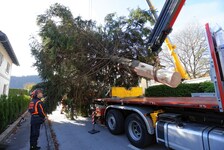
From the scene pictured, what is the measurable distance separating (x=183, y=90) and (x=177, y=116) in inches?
464

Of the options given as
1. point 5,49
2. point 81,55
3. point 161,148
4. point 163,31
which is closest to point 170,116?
point 161,148

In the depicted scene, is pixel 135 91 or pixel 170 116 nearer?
pixel 170 116

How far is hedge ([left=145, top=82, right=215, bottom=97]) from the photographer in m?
13.5

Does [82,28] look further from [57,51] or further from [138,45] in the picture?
[138,45]

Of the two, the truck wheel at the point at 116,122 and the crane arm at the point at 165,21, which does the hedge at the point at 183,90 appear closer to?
the crane arm at the point at 165,21

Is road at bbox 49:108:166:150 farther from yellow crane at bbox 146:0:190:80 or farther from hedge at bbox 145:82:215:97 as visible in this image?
hedge at bbox 145:82:215:97

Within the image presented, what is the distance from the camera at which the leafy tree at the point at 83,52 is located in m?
7.35

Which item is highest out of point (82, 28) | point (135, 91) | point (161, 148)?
Answer: point (82, 28)

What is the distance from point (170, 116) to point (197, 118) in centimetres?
57

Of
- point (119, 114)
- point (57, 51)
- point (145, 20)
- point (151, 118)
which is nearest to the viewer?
point (151, 118)

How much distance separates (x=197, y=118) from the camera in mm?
3846

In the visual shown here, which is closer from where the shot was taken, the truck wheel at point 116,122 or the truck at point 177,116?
the truck at point 177,116

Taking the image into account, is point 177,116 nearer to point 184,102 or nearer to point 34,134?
point 184,102

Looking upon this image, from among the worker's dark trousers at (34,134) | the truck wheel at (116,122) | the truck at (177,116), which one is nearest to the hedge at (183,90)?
the truck at (177,116)
